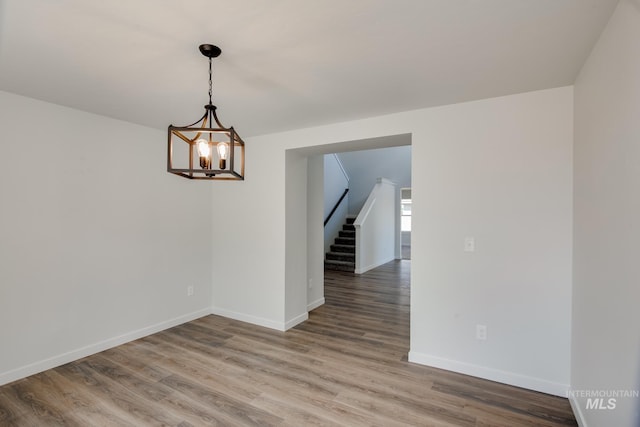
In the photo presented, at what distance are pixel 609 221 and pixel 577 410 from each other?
4.42ft

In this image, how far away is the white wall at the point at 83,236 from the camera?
243 cm

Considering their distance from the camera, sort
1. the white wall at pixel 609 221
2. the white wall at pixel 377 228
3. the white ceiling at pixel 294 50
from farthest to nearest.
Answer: the white wall at pixel 377 228 → the white ceiling at pixel 294 50 → the white wall at pixel 609 221

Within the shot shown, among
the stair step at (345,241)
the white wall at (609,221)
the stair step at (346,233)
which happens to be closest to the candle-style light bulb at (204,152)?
the white wall at (609,221)

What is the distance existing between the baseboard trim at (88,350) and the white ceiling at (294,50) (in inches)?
88.4

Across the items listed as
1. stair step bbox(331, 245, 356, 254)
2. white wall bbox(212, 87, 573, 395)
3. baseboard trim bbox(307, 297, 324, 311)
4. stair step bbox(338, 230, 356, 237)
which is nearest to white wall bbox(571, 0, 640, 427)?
white wall bbox(212, 87, 573, 395)

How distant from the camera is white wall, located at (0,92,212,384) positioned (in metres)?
2.43

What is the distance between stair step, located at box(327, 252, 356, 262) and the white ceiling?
4.76m

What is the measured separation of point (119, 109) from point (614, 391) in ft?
13.1

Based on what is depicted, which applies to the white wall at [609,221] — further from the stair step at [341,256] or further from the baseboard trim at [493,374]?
the stair step at [341,256]

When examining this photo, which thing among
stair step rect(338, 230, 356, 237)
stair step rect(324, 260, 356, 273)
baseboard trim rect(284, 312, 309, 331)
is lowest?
baseboard trim rect(284, 312, 309, 331)

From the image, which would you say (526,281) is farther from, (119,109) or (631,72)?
(119,109)

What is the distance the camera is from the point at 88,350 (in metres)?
2.86

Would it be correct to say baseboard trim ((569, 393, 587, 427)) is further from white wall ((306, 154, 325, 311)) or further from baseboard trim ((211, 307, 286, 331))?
white wall ((306, 154, 325, 311))

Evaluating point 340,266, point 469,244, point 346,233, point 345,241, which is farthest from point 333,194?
point 469,244
